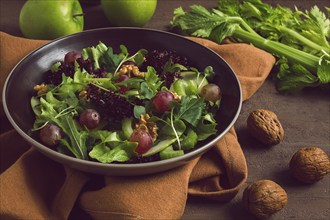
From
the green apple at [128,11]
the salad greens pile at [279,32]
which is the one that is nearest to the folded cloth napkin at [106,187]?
the salad greens pile at [279,32]

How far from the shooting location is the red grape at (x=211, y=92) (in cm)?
136

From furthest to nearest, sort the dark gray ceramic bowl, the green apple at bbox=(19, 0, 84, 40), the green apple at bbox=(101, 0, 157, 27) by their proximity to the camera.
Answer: the green apple at bbox=(101, 0, 157, 27)
the green apple at bbox=(19, 0, 84, 40)
the dark gray ceramic bowl

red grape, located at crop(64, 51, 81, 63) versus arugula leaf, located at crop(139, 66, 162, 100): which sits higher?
arugula leaf, located at crop(139, 66, 162, 100)

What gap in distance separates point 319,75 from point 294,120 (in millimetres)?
197

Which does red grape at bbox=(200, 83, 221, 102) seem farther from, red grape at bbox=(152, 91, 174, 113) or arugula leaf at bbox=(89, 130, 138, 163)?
arugula leaf at bbox=(89, 130, 138, 163)

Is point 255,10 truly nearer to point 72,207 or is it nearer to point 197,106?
point 197,106

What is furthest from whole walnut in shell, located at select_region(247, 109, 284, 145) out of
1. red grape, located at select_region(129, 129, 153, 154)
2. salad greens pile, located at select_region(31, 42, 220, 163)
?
red grape, located at select_region(129, 129, 153, 154)

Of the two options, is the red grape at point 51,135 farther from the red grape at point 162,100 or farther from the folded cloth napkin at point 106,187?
the red grape at point 162,100

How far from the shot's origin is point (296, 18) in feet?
6.39

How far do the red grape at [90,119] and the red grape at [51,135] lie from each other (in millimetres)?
64

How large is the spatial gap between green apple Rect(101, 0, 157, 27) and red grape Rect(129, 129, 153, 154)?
0.79 m

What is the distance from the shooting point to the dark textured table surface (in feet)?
4.22

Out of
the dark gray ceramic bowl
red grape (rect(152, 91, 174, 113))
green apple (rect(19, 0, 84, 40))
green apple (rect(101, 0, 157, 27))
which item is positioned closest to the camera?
the dark gray ceramic bowl

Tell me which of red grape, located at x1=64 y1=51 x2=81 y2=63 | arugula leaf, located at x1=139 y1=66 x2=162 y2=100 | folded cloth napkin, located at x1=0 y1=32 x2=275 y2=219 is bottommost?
folded cloth napkin, located at x1=0 y1=32 x2=275 y2=219
